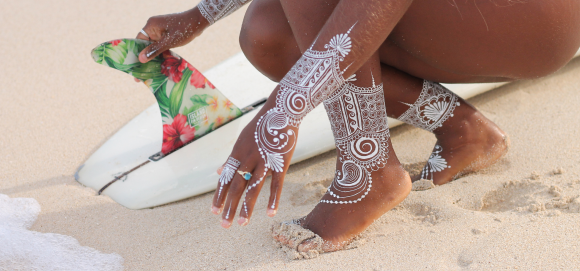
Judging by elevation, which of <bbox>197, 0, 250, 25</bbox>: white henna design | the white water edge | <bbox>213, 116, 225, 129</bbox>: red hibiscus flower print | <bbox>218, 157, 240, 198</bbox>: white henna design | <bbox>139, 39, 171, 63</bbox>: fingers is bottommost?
the white water edge

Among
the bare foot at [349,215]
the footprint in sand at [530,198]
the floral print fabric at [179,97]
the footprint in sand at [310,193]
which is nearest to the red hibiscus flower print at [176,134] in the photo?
the floral print fabric at [179,97]

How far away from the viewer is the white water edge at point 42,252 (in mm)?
1113

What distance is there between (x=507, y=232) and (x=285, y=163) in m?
0.49

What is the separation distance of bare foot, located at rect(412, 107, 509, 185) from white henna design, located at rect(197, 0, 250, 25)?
645 mm

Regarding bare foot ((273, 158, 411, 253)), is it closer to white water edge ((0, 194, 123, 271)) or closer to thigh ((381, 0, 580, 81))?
thigh ((381, 0, 580, 81))

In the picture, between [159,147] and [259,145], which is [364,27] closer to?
[259,145]

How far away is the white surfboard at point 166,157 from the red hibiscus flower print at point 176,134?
0.02 metres

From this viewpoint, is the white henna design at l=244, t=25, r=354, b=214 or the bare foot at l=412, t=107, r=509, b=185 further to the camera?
the bare foot at l=412, t=107, r=509, b=185

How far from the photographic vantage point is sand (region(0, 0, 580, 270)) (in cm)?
102

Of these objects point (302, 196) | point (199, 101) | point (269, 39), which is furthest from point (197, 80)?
point (302, 196)

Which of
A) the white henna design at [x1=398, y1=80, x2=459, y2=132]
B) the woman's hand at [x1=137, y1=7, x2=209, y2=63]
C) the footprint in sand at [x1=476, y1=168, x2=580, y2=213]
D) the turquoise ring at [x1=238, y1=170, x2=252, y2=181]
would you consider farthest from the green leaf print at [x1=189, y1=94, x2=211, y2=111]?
the footprint in sand at [x1=476, y1=168, x2=580, y2=213]

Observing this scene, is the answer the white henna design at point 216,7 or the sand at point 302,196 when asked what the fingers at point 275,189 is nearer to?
the sand at point 302,196

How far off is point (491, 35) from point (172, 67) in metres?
0.93

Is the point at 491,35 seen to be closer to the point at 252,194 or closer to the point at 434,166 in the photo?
the point at 434,166
